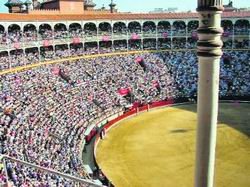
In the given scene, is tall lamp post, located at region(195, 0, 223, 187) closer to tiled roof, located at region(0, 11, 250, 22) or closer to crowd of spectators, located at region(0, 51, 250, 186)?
crowd of spectators, located at region(0, 51, 250, 186)

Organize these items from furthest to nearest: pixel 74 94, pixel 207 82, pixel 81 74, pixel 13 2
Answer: pixel 13 2
pixel 81 74
pixel 74 94
pixel 207 82

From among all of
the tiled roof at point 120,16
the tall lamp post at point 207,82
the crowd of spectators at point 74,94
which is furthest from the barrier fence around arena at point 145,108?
the tall lamp post at point 207,82

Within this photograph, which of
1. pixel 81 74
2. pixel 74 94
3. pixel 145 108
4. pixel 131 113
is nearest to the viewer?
pixel 74 94

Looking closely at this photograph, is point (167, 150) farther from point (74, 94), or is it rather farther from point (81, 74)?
point (81, 74)

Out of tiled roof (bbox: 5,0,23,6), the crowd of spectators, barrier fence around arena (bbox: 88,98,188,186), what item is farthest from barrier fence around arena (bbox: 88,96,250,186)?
tiled roof (bbox: 5,0,23,6)

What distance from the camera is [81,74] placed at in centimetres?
4206

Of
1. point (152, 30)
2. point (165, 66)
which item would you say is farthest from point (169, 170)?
point (152, 30)

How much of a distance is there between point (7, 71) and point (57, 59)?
9300 millimetres

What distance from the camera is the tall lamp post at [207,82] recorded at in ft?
15.1

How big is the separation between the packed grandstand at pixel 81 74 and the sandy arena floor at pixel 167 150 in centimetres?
Answer: 276

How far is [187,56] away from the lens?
52.8 meters

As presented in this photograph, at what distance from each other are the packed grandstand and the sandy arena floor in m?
2.76

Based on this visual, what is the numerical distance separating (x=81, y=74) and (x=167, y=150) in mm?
16848

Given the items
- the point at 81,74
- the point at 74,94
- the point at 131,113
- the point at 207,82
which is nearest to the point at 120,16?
the point at 81,74
